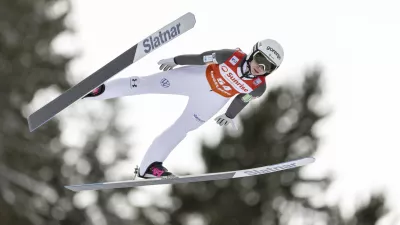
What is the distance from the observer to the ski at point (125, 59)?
749 cm

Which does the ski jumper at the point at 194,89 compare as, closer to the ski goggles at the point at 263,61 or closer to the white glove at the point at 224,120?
the white glove at the point at 224,120

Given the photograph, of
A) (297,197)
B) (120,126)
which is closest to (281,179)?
(297,197)

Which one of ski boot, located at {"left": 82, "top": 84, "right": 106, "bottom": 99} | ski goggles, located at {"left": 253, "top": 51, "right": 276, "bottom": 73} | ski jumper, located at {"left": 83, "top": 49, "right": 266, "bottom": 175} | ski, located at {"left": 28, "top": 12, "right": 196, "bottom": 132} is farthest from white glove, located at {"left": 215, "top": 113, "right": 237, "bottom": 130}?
ski boot, located at {"left": 82, "top": 84, "right": 106, "bottom": 99}

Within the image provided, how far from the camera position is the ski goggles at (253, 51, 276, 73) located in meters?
7.70

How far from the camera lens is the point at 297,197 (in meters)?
22.9

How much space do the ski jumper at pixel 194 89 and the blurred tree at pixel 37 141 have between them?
1330cm

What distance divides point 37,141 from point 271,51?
16.1 metres

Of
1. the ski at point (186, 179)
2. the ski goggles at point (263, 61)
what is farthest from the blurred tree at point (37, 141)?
the ski goggles at point (263, 61)

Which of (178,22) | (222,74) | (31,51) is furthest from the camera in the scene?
(31,51)

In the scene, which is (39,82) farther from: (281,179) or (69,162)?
(281,179)

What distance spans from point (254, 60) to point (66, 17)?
15436mm

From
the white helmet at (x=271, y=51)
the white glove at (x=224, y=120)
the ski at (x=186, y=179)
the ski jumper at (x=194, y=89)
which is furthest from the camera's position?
the ski at (x=186, y=179)

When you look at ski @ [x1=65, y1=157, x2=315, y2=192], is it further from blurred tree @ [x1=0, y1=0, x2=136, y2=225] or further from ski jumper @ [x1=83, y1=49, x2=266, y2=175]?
blurred tree @ [x1=0, y1=0, x2=136, y2=225]

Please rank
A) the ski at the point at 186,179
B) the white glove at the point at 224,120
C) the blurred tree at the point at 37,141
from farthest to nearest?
1. the blurred tree at the point at 37,141
2. the ski at the point at 186,179
3. the white glove at the point at 224,120
